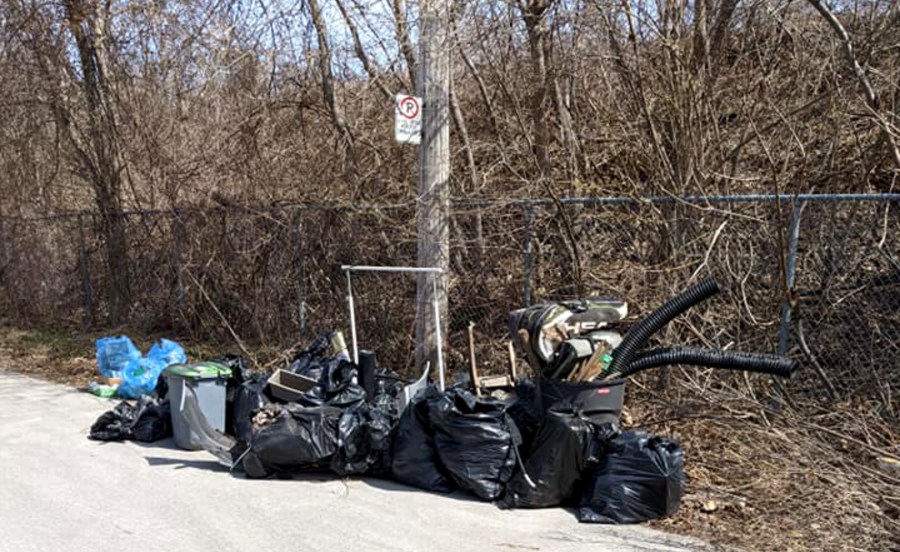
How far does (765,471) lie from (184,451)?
4.12m

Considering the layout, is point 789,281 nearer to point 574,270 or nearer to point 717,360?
point 717,360

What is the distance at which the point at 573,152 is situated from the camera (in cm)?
717

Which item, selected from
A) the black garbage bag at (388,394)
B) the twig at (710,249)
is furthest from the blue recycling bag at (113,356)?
the twig at (710,249)

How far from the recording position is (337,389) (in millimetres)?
5387

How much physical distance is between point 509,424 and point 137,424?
313 centimetres

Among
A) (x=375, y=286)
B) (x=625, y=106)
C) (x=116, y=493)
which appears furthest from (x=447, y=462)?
(x=625, y=106)

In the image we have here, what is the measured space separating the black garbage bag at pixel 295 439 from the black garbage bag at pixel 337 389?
0.20 metres

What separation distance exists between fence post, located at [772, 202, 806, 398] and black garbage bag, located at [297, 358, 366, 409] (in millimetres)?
2969

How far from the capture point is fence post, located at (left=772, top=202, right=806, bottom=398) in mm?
5195

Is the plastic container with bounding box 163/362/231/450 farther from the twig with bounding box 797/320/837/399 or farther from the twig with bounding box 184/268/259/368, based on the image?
the twig with bounding box 797/320/837/399

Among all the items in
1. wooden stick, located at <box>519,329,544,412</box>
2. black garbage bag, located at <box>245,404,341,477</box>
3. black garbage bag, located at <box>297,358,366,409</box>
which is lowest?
black garbage bag, located at <box>245,404,341,477</box>

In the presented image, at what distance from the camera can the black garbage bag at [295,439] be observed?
4.85 meters

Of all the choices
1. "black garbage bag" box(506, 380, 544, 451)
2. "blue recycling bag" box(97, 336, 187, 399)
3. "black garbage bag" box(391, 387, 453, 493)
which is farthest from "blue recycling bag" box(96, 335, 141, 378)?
"black garbage bag" box(506, 380, 544, 451)

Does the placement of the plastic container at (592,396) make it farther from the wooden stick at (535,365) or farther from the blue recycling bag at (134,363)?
the blue recycling bag at (134,363)
